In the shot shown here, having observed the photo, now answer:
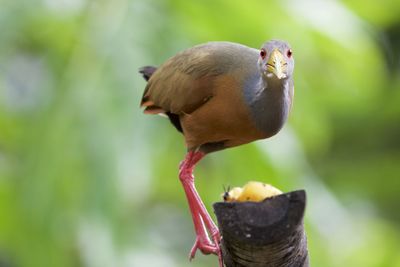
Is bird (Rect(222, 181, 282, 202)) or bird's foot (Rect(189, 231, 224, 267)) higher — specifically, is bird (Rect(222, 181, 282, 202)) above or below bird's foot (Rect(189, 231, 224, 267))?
above

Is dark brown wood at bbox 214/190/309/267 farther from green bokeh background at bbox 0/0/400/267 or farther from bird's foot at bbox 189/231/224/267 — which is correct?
green bokeh background at bbox 0/0/400/267

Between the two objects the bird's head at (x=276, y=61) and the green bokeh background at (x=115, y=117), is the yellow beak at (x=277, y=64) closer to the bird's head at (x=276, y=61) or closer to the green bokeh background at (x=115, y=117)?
the bird's head at (x=276, y=61)

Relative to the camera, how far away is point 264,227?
130 inches

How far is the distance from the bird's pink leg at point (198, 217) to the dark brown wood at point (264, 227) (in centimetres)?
73

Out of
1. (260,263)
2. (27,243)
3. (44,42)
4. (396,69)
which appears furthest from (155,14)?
(396,69)

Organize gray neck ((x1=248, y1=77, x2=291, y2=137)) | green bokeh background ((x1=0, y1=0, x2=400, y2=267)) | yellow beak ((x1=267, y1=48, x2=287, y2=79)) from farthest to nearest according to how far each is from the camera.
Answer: green bokeh background ((x1=0, y1=0, x2=400, y2=267)) → gray neck ((x1=248, y1=77, x2=291, y2=137)) → yellow beak ((x1=267, y1=48, x2=287, y2=79))

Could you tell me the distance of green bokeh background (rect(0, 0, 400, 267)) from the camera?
585 cm

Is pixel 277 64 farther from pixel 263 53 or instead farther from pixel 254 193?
pixel 254 193

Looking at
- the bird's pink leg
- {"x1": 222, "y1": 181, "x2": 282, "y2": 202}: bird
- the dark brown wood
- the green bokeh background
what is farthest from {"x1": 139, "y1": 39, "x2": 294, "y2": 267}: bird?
the green bokeh background

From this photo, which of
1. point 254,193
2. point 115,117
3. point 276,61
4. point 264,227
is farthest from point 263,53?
point 115,117

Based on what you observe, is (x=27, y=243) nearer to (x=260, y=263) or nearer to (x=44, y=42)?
(x=44, y=42)

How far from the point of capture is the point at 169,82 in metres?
4.57

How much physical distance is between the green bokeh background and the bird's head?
1855mm

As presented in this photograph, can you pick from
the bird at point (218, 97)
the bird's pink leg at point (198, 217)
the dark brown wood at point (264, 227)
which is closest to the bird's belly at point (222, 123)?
the bird at point (218, 97)
